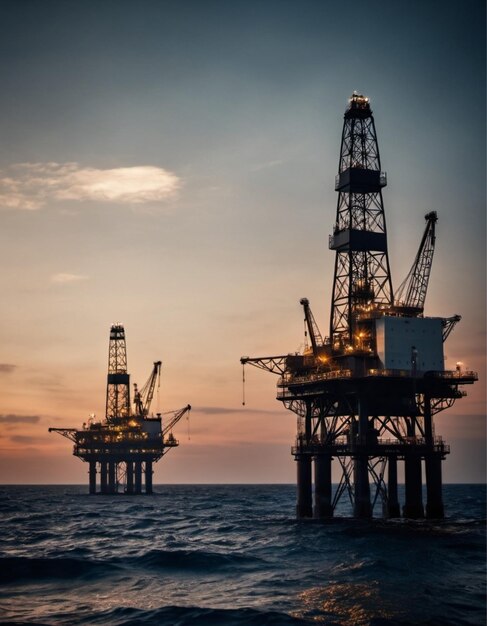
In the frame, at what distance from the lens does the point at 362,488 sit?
73.4m

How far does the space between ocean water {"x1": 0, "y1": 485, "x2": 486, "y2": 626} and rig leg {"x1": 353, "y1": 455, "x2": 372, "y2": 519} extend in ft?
4.92

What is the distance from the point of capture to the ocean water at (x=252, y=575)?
3459 cm

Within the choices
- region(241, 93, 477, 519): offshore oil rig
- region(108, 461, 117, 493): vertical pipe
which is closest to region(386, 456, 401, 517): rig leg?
region(241, 93, 477, 519): offshore oil rig

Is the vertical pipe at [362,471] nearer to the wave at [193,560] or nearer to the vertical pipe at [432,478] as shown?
the vertical pipe at [432,478]

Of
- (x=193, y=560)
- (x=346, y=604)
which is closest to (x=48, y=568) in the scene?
(x=193, y=560)

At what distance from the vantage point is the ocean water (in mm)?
34594

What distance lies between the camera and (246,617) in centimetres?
3400

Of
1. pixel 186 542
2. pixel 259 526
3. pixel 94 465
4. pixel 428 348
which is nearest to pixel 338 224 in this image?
pixel 428 348

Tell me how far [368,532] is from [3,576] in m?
30.0

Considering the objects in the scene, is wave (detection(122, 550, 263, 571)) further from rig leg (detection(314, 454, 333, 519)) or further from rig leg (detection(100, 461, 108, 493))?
rig leg (detection(100, 461, 108, 493))

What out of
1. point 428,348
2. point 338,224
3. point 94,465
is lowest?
point 94,465

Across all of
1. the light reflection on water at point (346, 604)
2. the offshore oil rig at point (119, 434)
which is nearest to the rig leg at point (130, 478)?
the offshore oil rig at point (119, 434)

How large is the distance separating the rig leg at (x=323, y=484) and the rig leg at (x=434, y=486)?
363 inches

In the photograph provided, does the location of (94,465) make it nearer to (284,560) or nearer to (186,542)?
(186,542)
